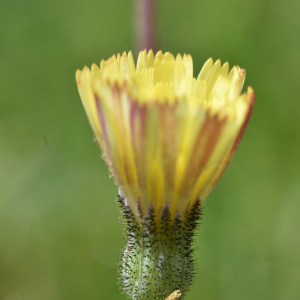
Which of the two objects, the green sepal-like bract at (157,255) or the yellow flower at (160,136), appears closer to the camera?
the yellow flower at (160,136)

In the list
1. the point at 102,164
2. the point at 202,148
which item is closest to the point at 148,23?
the point at 202,148

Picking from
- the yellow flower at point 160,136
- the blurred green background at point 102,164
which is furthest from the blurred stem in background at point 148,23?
the blurred green background at point 102,164

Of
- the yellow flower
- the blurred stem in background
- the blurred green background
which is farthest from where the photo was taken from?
the blurred green background

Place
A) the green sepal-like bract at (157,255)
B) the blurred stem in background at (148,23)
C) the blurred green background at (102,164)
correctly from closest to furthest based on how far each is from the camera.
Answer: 1. the green sepal-like bract at (157,255)
2. the blurred stem in background at (148,23)
3. the blurred green background at (102,164)

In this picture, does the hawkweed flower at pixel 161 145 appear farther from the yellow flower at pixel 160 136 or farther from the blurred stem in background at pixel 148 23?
the blurred stem in background at pixel 148 23

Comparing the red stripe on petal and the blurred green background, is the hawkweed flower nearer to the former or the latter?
the red stripe on petal

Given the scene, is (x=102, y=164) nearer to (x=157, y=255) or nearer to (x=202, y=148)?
(x=157, y=255)

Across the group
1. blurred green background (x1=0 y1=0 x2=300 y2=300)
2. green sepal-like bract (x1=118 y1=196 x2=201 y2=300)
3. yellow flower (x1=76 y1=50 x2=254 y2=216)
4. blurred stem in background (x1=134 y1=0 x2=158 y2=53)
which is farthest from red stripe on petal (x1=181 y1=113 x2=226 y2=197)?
blurred green background (x1=0 y1=0 x2=300 y2=300)

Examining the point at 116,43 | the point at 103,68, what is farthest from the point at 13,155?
the point at 103,68
